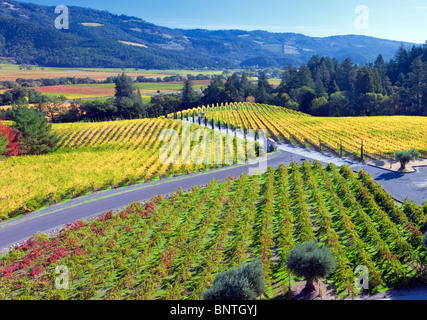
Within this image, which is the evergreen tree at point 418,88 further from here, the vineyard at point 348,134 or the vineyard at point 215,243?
the vineyard at point 215,243

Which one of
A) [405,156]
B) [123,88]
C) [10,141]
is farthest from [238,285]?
[123,88]

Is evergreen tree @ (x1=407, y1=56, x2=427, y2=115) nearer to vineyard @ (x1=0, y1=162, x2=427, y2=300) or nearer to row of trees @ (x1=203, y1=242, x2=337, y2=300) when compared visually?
vineyard @ (x1=0, y1=162, x2=427, y2=300)

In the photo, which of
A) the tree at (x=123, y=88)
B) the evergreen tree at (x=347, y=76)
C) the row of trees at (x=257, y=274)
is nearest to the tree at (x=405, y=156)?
the row of trees at (x=257, y=274)

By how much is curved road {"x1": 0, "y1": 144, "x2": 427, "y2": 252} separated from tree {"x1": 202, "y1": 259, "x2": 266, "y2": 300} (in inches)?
576

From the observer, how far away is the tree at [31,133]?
133ft

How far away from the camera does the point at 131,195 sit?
2661cm

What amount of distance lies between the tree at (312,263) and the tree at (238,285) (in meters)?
1.81

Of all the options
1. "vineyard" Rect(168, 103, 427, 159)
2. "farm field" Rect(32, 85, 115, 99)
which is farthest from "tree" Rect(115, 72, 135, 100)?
"vineyard" Rect(168, 103, 427, 159)

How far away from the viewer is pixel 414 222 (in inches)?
723

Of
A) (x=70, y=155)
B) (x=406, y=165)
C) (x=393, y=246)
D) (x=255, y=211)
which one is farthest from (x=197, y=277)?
(x=70, y=155)

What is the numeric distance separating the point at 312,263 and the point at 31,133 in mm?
41582

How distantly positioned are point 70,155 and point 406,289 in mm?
37373

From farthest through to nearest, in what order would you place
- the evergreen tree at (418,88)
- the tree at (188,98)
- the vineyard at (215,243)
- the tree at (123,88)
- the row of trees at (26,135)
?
the tree at (188,98)
the tree at (123,88)
the evergreen tree at (418,88)
the row of trees at (26,135)
the vineyard at (215,243)
